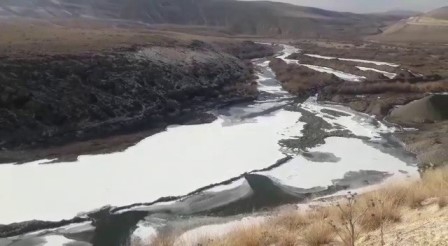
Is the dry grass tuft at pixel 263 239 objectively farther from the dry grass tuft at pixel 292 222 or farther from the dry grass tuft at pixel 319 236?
the dry grass tuft at pixel 292 222

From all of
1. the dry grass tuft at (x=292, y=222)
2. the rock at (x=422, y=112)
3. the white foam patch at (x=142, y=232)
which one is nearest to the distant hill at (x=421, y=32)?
the rock at (x=422, y=112)

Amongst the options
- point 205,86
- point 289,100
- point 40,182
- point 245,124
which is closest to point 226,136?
point 245,124

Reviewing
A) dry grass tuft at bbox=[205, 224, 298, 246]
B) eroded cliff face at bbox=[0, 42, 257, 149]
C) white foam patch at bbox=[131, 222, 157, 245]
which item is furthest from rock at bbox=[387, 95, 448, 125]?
dry grass tuft at bbox=[205, 224, 298, 246]

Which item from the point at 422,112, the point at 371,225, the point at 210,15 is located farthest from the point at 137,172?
the point at 210,15

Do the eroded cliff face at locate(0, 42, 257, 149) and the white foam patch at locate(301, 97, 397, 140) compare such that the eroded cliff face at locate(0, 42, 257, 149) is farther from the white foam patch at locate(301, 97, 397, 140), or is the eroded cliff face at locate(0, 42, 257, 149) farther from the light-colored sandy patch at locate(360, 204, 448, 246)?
the light-colored sandy patch at locate(360, 204, 448, 246)

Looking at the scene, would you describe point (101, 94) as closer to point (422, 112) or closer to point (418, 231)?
point (422, 112)
